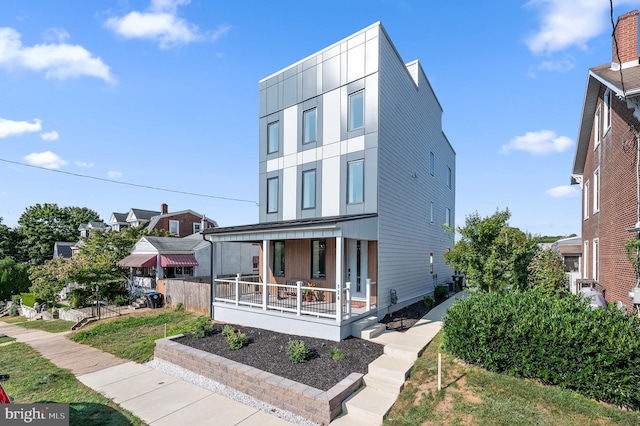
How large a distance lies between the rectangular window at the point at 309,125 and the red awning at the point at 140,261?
14.5m

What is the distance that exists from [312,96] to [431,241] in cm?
1081

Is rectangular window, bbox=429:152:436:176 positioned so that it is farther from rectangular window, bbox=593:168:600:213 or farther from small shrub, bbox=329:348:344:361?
small shrub, bbox=329:348:344:361

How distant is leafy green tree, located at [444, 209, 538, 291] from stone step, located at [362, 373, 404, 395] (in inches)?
180

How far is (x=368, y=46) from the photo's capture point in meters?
11.9

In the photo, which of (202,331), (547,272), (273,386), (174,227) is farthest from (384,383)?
(174,227)

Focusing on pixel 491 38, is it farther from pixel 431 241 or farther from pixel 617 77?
pixel 431 241

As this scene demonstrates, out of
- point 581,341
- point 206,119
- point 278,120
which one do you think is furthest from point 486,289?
point 206,119

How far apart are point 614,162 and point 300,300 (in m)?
10.9

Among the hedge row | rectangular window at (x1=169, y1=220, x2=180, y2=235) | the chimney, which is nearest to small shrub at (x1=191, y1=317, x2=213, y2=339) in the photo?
the hedge row

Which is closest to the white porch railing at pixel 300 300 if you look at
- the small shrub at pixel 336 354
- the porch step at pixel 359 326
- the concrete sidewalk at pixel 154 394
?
the porch step at pixel 359 326

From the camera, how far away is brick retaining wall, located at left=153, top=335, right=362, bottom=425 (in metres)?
6.00

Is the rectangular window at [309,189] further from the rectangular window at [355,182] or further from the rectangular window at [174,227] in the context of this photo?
the rectangular window at [174,227]

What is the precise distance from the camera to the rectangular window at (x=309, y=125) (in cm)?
1366

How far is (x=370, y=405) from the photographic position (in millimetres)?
6148
